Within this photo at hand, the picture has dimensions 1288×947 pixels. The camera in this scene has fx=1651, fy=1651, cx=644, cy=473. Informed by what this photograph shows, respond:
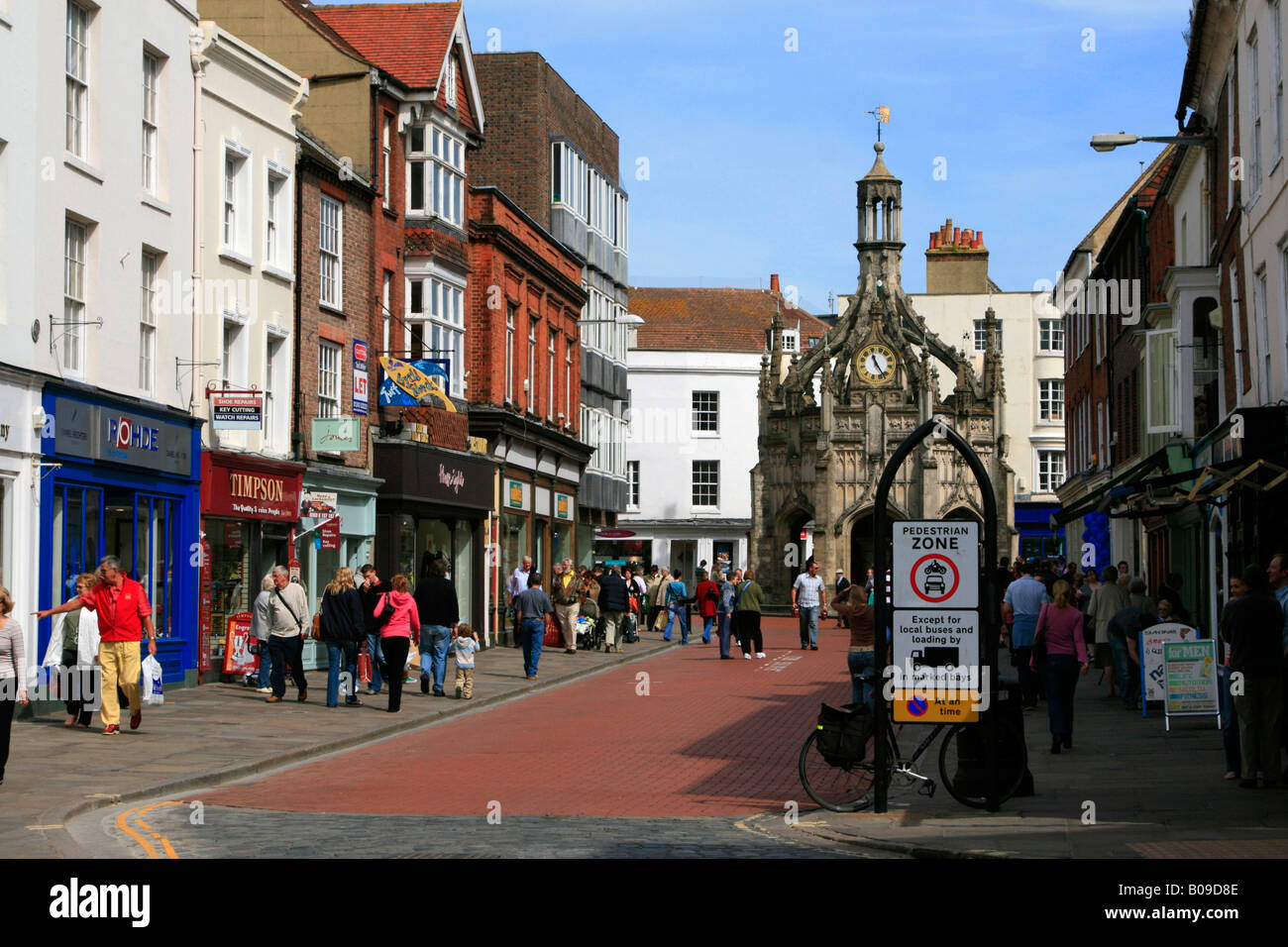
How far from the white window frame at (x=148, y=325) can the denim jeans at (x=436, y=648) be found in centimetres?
518

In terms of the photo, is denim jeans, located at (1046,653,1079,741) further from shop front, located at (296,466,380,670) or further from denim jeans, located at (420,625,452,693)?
shop front, located at (296,466,380,670)

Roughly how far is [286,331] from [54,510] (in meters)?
8.02

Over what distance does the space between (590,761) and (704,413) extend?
6574cm

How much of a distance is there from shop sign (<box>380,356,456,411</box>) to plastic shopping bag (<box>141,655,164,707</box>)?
11624 mm

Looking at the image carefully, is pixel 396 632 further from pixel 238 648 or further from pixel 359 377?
pixel 359 377

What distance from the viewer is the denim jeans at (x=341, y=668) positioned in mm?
21578

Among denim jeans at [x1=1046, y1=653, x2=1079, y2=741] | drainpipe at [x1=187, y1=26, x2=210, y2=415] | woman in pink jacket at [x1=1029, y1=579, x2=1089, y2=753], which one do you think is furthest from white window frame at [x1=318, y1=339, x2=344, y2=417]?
denim jeans at [x1=1046, y1=653, x2=1079, y2=741]

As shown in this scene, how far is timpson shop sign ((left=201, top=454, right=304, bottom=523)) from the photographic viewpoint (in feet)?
81.9

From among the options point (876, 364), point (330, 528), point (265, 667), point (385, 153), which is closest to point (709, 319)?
A: point (876, 364)

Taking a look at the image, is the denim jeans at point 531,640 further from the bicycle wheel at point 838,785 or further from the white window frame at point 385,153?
the bicycle wheel at point 838,785

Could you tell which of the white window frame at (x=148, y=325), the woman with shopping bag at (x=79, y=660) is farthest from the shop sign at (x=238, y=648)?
the woman with shopping bag at (x=79, y=660)

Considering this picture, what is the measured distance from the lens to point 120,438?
71.5 feet
